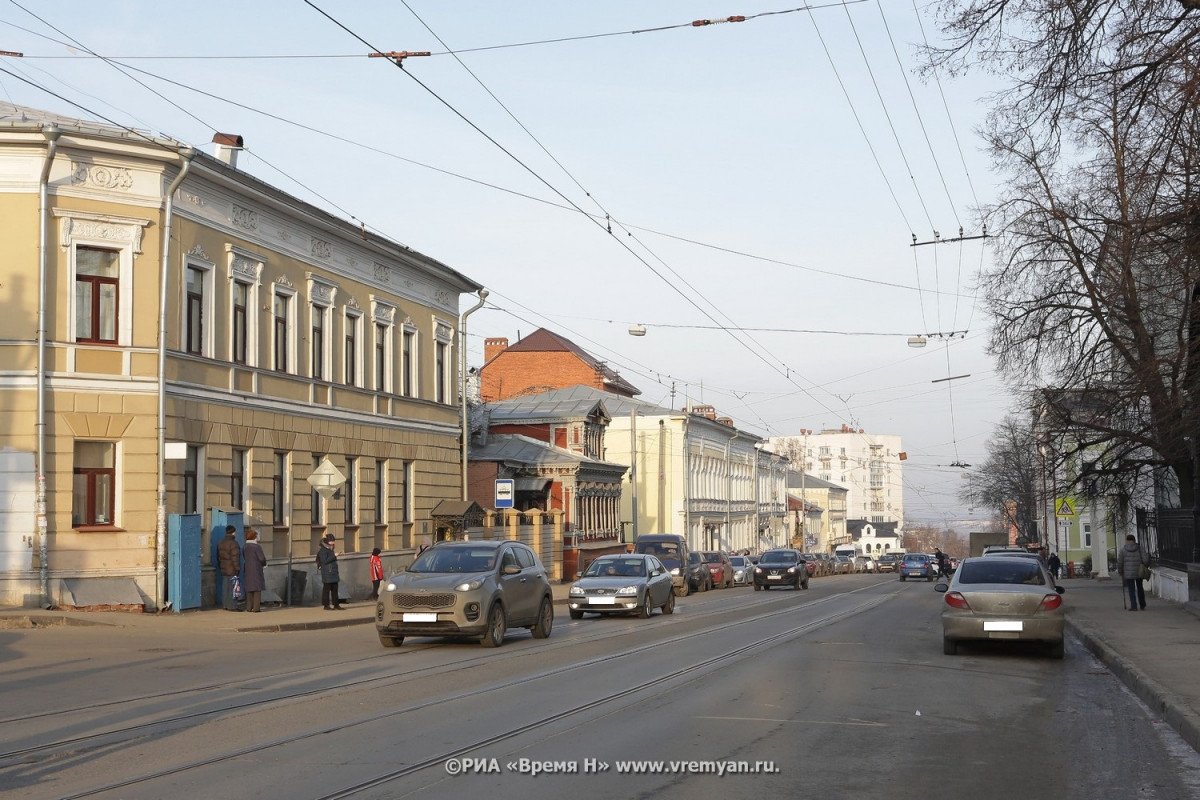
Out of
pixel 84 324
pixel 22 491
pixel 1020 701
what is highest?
pixel 84 324

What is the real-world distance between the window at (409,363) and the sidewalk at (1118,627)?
801cm

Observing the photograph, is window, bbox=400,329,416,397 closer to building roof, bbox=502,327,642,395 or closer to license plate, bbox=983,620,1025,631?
license plate, bbox=983,620,1025,631

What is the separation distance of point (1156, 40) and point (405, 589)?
1202 cm

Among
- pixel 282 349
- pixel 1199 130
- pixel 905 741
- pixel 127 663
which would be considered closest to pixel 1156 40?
pixel 1199 130

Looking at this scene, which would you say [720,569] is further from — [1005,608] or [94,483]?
[1005,608]

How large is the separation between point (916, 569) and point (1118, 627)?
147 feet

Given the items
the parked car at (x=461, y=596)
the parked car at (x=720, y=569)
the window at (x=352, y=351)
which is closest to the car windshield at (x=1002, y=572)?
the parked car at (x=461, y=596)

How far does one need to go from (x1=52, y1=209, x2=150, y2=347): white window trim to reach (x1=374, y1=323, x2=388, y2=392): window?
11479mm

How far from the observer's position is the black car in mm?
46281

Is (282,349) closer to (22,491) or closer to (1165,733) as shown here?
(22,491)

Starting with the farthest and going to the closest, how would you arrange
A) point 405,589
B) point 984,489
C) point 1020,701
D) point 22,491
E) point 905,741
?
point 984,489
point 22,491
point 405,589
point 1020,701
point 905,741

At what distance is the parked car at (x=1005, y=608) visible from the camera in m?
16.9

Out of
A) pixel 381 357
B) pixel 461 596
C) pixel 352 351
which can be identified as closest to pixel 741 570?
pixel 381 357

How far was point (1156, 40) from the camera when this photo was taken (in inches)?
502
